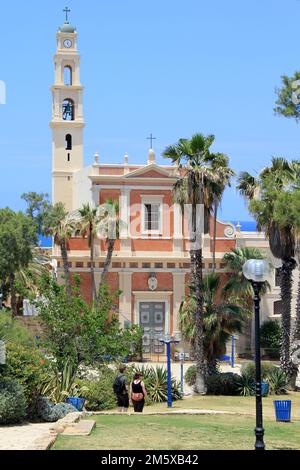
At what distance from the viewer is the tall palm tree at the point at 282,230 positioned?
36094 millimetres

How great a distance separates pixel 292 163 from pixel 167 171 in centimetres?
1241

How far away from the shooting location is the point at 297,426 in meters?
22.7

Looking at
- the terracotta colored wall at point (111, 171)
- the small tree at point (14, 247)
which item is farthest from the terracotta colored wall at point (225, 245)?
the small tree at point (14, 247)

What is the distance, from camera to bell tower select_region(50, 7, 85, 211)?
55.4 m

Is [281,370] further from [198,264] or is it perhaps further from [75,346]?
A: [75,346]

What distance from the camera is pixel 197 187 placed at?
35969 mm

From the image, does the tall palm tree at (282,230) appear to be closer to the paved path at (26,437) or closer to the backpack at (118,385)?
the backpack at (118,385)

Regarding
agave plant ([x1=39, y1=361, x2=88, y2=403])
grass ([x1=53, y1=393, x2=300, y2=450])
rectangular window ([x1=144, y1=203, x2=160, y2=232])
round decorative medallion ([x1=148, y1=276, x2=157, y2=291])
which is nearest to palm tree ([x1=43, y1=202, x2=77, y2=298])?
rectangular window ([x1=144, y1=203, x2=160, y2=232])

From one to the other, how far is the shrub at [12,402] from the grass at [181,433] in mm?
1634

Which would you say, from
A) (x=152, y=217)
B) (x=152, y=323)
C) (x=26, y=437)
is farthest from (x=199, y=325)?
(x=26, y=437)

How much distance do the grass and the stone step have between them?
146 millimetres

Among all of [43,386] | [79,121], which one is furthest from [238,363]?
[43,386]

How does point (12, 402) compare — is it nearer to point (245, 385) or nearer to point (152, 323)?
point (245, 385)

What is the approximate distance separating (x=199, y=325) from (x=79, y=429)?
1767 cm
